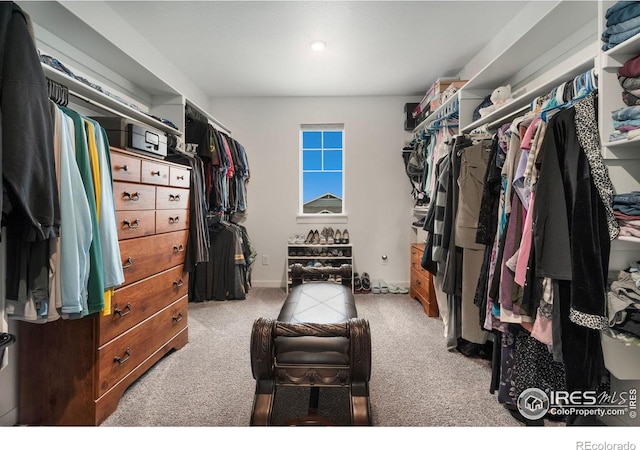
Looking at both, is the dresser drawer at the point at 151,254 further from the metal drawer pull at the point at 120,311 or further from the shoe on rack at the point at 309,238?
the shoe on rack at the point at 309,238

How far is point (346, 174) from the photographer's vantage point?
385 cm

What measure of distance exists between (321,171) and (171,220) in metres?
2.36

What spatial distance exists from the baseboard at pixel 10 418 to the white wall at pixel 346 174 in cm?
257

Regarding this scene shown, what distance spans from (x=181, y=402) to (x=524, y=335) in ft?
6.01

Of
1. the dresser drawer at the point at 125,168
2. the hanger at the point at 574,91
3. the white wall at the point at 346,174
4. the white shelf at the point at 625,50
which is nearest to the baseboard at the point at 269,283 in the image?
the white wall at the point at 346,174

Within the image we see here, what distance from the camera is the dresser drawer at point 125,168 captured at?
149 cm

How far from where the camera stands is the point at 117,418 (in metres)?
1.45

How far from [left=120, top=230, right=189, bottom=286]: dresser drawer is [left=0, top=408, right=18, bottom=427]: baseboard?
29.4 inches

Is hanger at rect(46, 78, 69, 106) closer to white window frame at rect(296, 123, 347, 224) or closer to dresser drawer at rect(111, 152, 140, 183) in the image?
dresser drawer at rect(111, 152, 140, 183)

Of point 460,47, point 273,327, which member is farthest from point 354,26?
point 273,327

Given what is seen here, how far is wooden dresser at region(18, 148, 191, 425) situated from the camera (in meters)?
1.40

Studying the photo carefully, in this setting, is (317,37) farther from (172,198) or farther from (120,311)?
(120,311)

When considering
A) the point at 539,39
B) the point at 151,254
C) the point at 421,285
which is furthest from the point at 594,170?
the point at 151,254

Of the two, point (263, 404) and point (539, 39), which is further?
point (539, 39)
